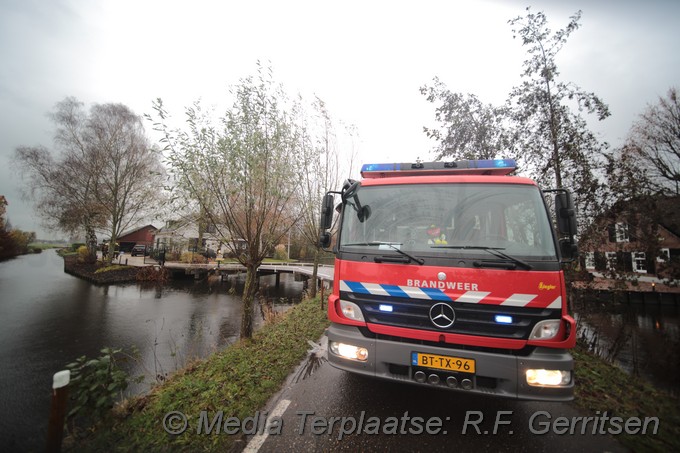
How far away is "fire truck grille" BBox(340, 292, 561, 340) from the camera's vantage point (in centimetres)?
264

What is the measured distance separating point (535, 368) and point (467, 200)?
1706 mm

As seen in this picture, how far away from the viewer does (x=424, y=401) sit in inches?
138

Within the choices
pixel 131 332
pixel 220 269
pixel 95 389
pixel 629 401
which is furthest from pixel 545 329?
pixel 220 269

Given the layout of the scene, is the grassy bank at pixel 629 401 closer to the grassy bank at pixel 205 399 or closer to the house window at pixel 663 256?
the house window at pixel 663 256

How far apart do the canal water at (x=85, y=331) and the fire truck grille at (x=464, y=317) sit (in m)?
5.51

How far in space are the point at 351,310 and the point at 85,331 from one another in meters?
14.5

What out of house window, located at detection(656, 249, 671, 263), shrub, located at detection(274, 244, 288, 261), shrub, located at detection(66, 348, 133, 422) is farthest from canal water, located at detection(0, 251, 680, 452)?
shrub, located at detection(274, 244, 288, 261)

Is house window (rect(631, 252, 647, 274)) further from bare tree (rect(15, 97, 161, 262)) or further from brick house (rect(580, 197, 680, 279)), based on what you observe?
bare tree (rect(15, 97, 161, 262))

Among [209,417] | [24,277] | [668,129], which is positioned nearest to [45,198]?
[24,277]

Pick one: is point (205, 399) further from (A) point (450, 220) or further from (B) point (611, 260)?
(B) point (611, 260)

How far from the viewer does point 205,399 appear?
374 centimetres

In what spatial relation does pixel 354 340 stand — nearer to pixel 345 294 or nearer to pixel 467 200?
pixel 345 294

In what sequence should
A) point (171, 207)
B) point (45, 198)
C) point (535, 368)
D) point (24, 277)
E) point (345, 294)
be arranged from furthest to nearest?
point (45, 198) → point (24, 277) → point (171, 207) → point (345, 294) → point (535, 368)

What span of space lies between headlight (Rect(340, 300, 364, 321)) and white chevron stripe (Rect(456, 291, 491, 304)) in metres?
1.04
